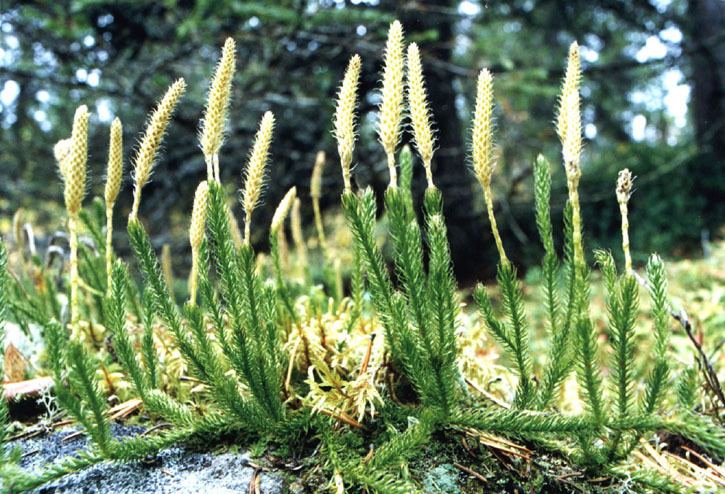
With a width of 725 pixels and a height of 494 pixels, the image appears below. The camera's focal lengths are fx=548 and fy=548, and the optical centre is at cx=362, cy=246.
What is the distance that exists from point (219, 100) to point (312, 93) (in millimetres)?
4314

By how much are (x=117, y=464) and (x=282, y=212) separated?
0.71 meters

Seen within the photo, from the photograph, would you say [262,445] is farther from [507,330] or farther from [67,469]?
[507,330]

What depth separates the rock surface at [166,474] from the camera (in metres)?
1.09

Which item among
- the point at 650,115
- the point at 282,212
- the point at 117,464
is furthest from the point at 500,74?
the point at 650,115

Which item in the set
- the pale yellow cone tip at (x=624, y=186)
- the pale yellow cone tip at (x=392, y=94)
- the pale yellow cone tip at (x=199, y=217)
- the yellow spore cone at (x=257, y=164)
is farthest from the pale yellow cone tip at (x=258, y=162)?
the pale yellow cone tip at (x=624, y=186)

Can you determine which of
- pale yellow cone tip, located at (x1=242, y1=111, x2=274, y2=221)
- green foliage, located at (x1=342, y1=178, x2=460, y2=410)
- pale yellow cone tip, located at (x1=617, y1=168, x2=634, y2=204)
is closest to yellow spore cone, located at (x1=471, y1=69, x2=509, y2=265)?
green foliage, located at (x1=342, y1=178, x2=460, y2=410)

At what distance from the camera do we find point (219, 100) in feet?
3.58

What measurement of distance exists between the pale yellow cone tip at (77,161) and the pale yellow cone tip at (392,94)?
57cm

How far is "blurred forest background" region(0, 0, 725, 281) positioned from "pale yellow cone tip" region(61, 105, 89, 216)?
249cm

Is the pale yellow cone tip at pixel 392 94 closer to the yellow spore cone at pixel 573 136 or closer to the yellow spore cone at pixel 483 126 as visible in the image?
the yellow spore cone at pixel 483 126

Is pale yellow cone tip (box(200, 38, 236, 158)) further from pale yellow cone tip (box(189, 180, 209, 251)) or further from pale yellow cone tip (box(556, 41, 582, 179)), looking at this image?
pale yellow cone tip (box(556, 41, 582, 179))

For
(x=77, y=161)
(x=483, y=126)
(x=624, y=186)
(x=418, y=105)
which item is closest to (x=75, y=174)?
(x=77, y=161)

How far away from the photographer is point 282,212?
4.84 ft

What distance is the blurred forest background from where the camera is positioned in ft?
12.7
